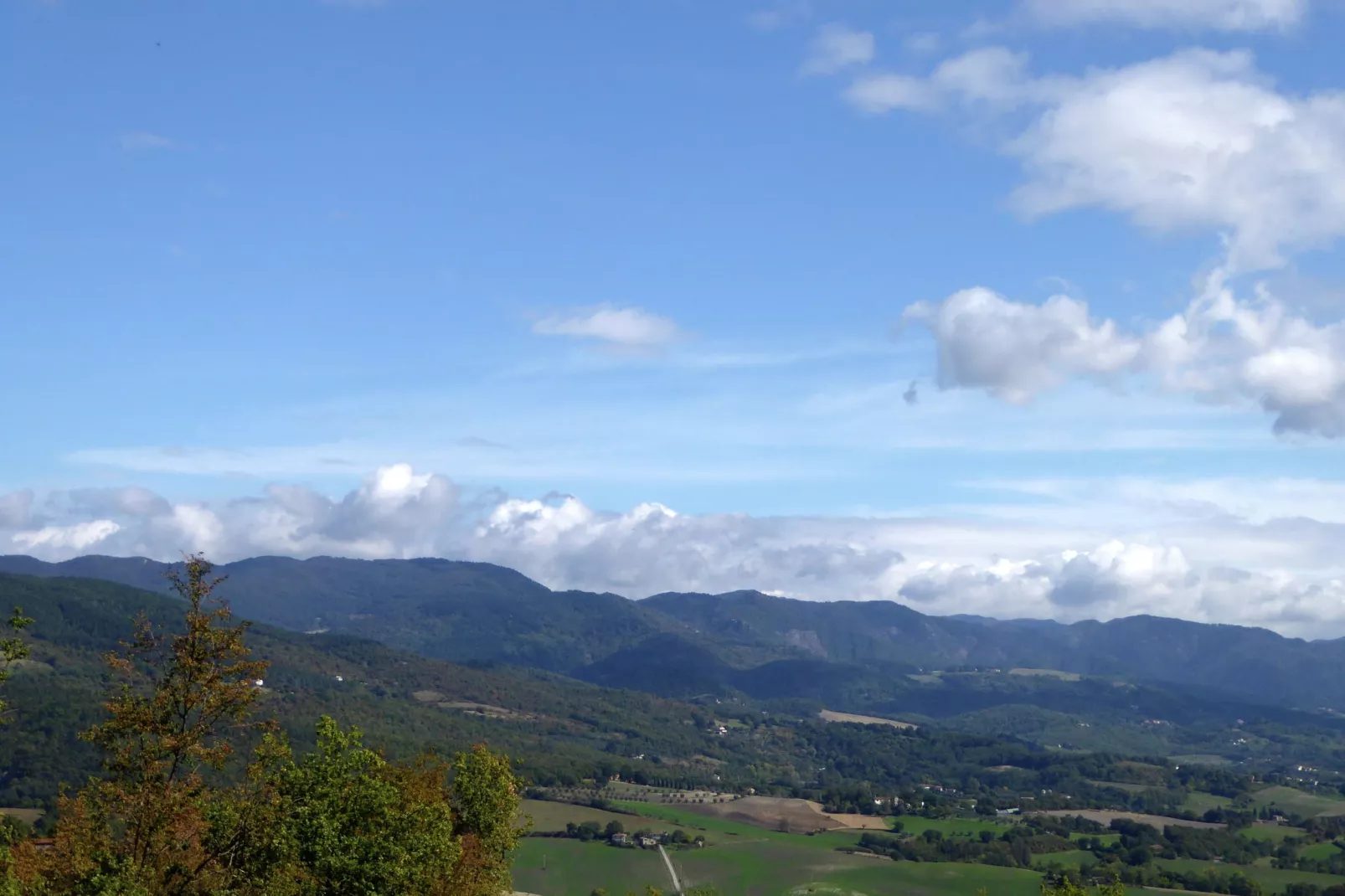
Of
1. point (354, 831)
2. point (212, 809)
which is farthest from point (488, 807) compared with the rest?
point (212, 809)

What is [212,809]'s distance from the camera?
149ft

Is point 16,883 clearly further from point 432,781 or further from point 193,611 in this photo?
point 432,781

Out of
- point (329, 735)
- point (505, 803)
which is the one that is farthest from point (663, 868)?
point (329, 735)

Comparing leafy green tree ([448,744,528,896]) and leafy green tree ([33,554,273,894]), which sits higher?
leafy green tree ([33,554,273,894])

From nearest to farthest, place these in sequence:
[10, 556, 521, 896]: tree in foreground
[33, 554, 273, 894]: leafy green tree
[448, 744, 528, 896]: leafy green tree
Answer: [33, 554, 273, 894]: leafy green tree
[10, 556, 521, 896]: tree in foreground
[448, 744, 528, 896]: leafy green tree

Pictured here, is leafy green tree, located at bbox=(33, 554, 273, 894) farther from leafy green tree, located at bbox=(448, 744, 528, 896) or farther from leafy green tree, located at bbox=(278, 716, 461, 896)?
leafy green tree, located at bbox=(448, 744, 528, 896)

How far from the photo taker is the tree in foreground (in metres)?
42.4

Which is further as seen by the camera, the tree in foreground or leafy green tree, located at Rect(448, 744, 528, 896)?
leafy green tree, located at Rect(448, 744, 528, 896)

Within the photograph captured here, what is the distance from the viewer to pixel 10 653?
43219 millimetres

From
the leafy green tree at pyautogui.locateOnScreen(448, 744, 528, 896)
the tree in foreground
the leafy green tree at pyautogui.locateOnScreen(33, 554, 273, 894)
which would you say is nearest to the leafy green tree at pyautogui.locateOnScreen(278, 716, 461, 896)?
the tree in foreground

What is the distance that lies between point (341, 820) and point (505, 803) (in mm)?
24543

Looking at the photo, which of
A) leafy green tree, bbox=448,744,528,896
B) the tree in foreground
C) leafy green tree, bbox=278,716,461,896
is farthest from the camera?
leafy green tree, bbox=448,744,528,896

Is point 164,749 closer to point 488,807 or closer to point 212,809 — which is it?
point 212,809

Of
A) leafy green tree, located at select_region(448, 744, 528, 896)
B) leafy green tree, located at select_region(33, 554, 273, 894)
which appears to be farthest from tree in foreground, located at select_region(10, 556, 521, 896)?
leafy green tree, located at select_region(448, 744, 528, 896)
